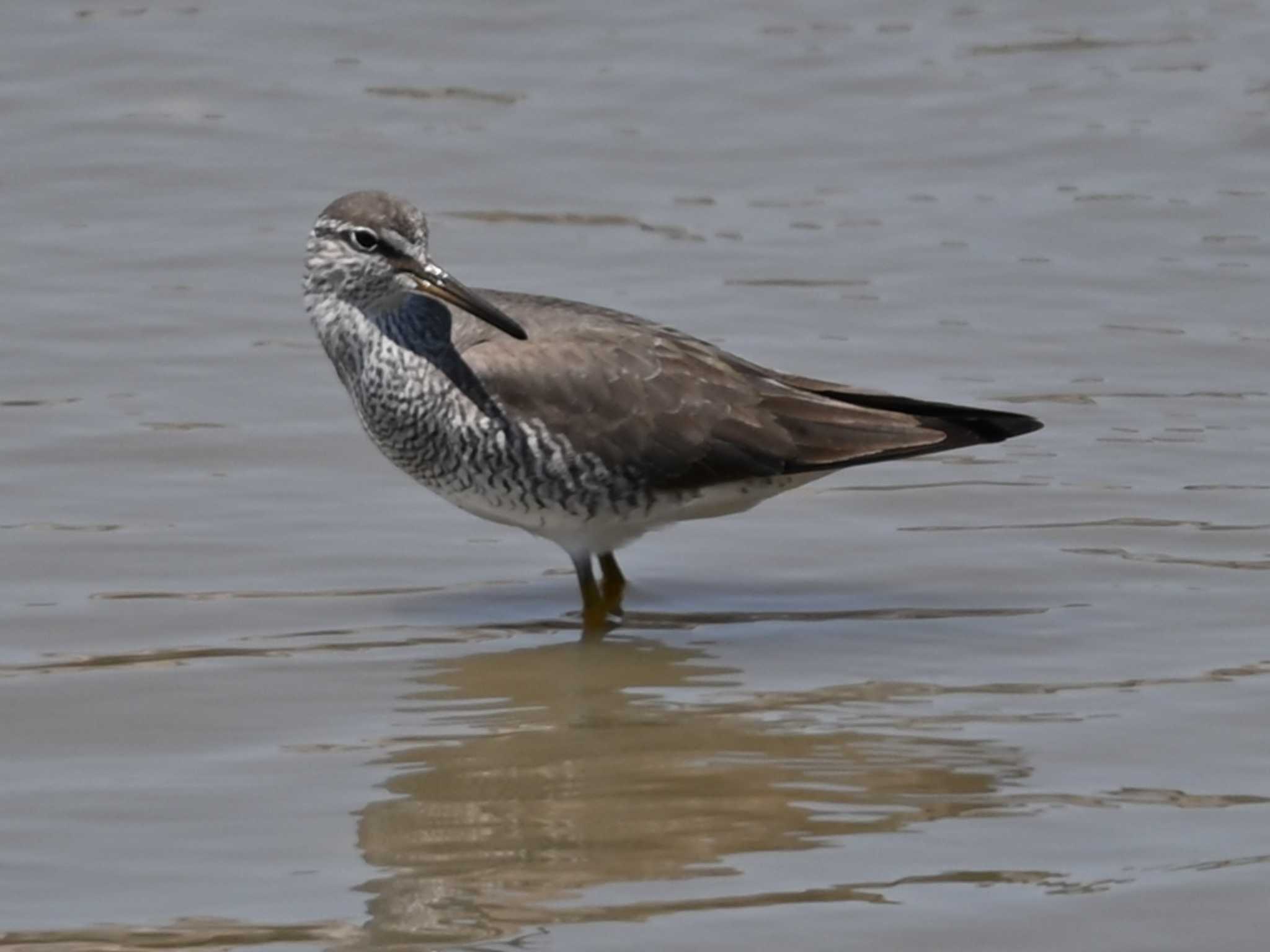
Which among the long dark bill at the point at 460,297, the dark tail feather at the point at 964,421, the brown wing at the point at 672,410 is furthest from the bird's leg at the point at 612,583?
the dark tail feather at the point at 964,421

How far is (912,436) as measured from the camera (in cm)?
938

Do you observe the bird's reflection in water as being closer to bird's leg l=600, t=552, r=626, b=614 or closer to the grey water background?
the grey water background

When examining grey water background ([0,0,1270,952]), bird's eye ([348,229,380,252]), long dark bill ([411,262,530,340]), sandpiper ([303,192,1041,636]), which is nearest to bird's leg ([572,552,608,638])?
sandpiper ([303,192,1041,636])

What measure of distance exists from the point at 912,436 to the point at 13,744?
349 centimetres

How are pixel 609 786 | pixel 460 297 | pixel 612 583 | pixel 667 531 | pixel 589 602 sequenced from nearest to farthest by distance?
pixel 609 786 → pixel 460 297 → pixel 589 602 → pixel 612 583 → pixel 667 531

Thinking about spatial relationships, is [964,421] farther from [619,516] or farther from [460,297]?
[460,297]

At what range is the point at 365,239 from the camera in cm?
935

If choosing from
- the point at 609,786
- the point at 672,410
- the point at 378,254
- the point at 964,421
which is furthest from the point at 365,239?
the point at 609,786

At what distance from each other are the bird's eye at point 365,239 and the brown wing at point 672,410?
0.53 meters

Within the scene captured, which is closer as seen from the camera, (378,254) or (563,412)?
(563,412)

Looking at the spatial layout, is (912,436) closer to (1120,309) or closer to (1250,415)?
(1250,415)

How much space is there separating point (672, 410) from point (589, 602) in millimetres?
770

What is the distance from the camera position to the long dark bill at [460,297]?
9133mm

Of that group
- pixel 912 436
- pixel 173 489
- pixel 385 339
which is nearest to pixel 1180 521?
pixel 912 436
